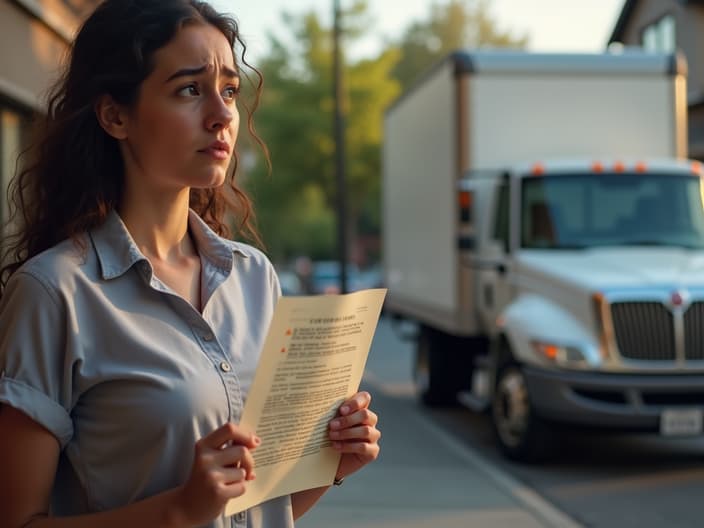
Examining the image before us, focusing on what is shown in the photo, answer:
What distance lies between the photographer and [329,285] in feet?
122

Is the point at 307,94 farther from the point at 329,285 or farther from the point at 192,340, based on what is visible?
the point at 192,340

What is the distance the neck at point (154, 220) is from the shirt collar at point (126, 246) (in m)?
0.04

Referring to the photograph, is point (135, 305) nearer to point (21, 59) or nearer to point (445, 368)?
point (445, 368)

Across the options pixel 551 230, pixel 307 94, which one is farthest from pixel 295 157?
pixel 551 230

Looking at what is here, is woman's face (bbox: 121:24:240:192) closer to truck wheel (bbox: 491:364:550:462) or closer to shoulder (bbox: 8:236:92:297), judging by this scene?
shoulder (bbox: 8:236:92:297)

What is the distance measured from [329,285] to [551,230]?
88.9ft

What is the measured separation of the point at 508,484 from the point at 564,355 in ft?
3.89

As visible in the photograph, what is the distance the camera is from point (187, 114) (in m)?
2.12

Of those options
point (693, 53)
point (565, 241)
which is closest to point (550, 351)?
point (565, 241)

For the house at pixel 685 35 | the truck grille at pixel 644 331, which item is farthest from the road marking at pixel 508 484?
the house at pixel 685 35

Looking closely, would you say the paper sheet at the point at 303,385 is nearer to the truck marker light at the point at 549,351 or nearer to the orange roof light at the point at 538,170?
the truck marker light at the point at 549,351

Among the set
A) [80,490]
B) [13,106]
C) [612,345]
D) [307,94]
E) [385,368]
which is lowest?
[385,368]

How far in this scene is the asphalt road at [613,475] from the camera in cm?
731

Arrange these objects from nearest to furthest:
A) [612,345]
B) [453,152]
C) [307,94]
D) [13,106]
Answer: [612,345] → [453,152] → [13,106] → [307,94]
